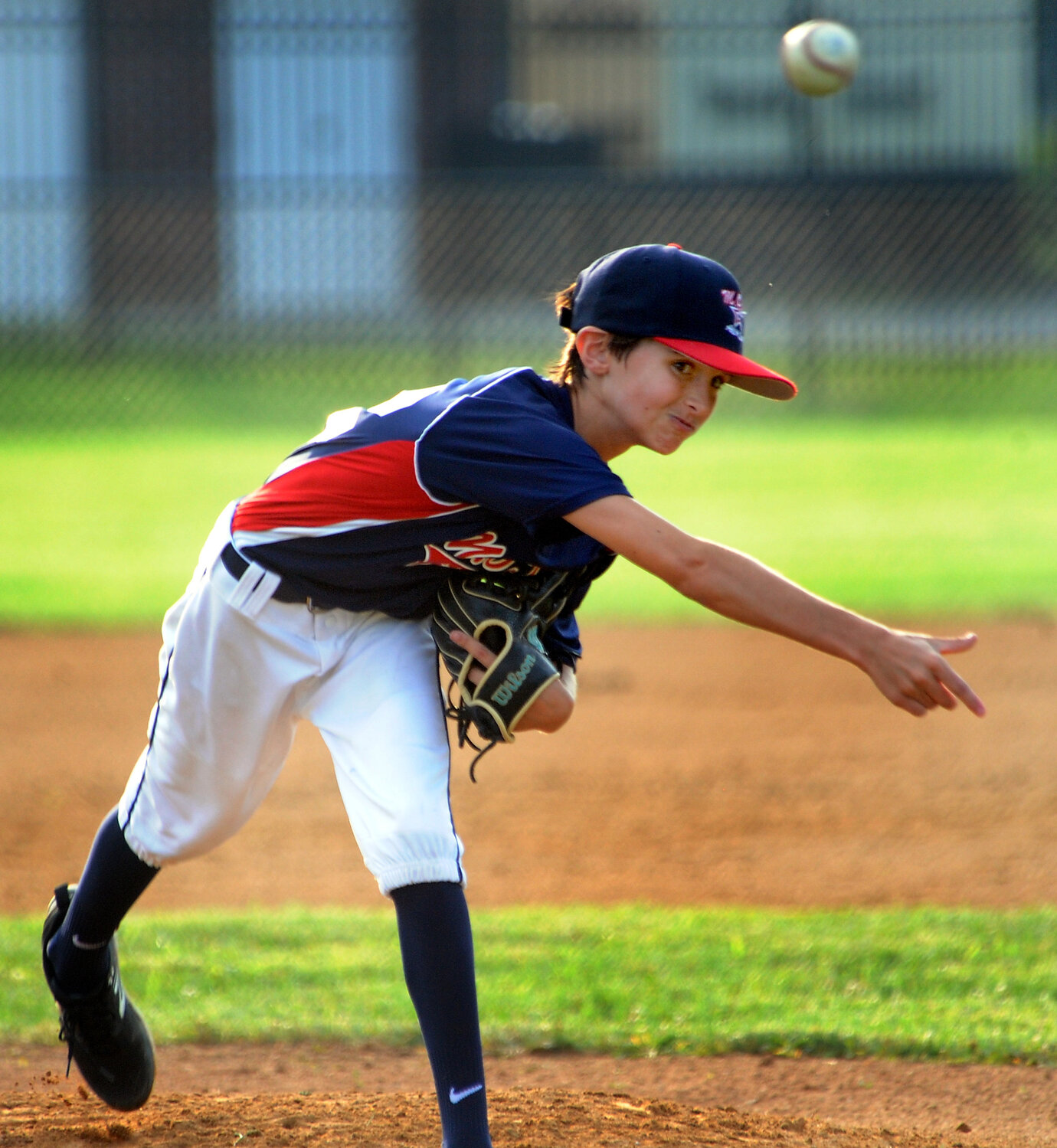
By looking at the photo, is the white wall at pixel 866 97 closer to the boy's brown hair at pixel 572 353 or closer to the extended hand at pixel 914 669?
the boy's brown hair at pixel 572 353

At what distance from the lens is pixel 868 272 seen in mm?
14805

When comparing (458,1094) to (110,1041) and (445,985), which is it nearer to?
(445,985)

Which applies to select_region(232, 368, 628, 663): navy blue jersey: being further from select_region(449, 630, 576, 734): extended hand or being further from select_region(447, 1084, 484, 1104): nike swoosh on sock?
select_region(447, 1084, 484, 1104): nike swoosh on sock

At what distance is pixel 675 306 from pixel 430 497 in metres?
0.48

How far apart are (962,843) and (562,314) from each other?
8.64ft

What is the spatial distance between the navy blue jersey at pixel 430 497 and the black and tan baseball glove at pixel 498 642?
0.04 metres

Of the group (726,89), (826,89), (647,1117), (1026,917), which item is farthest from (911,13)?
(647,1117)

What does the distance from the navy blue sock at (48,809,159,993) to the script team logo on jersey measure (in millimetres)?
761

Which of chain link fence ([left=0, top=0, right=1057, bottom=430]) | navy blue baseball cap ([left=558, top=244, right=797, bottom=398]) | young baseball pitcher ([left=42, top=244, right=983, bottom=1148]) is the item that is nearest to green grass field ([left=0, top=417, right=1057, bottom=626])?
chain link fence ([left=0, top=0, right=1057, bottom=430])

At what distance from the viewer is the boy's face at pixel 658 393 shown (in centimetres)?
225

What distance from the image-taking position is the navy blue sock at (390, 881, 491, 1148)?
6.97ft

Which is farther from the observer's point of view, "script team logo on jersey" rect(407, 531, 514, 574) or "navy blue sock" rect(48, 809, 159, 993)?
"navy blue sock" rect(48, 809, 159, 993)

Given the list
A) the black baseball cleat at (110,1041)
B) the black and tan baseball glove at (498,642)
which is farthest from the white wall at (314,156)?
the black and tan baseball glove at (498,642)

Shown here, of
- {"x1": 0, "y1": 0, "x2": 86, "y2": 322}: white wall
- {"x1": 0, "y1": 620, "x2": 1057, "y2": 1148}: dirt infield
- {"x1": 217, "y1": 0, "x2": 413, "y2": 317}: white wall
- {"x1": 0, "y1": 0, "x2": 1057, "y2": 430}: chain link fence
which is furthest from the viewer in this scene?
{"x1": 217, "y1": 0, "x2": 413, "y2": 317}: white wall
